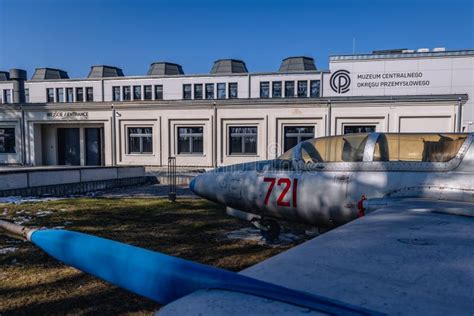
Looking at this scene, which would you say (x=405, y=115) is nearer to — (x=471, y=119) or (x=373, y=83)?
(x=373, y=83)

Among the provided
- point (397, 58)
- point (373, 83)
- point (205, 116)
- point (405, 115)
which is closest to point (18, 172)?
point (205, 116)

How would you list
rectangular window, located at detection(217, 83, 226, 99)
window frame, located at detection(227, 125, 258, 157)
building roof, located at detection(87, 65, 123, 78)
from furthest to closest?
building roof, located at detection(87, 65, 123, 78) → rectangular window, located at detection(217, 83, 226, 99) → window frame, located at detection(227, 125, 258, 157)

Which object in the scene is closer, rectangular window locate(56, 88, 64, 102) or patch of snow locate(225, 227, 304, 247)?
patch of snow locate(225, 227, 304, 247)

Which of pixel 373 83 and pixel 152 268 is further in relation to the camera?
pixel 373 83

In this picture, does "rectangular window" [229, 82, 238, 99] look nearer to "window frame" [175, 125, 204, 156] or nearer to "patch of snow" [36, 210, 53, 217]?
"window frame" [175, 125, 204, 156]

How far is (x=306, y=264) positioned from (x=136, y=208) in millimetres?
10585

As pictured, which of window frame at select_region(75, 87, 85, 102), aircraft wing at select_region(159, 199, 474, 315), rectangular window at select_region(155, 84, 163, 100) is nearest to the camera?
aircraft wing at select_region(159, 199, 474, 315)

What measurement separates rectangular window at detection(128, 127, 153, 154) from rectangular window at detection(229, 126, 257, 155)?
7069mm

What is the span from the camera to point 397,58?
95.1 feet

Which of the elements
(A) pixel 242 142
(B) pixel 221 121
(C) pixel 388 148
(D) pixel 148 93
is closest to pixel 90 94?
(D) pixel 148 93

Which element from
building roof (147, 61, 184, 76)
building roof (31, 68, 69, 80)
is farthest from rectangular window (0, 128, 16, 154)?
building roof (31, 68, 69, 80)

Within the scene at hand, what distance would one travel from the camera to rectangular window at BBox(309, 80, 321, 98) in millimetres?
34022

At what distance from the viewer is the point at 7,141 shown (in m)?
30.2

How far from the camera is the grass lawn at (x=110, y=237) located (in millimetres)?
4469
